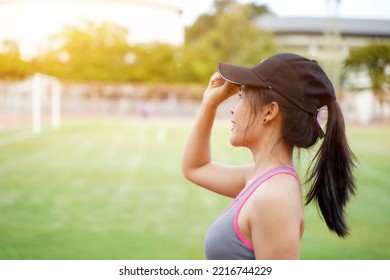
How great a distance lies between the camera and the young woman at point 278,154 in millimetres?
735

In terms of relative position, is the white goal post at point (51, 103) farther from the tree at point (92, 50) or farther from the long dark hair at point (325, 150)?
the long dark hair at point (325, 150)

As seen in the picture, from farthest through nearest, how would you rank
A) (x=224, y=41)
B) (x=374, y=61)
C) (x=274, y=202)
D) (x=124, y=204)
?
(x=224, y=41) → (x=374, y=61) → (x=124, y=204) → (x=274, y=202)

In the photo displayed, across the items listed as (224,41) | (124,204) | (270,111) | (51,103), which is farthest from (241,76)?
(51,103)

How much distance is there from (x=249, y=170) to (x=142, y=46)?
5758mm

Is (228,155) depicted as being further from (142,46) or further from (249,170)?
(249,170)

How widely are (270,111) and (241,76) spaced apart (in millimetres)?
68

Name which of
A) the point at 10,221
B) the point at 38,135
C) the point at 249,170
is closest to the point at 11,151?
the point at 38,135

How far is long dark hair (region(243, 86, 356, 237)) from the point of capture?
0.81 m

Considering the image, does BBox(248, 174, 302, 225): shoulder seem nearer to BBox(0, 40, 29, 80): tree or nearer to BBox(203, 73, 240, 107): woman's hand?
BBox(203, 73, 240, 107): woman's hand

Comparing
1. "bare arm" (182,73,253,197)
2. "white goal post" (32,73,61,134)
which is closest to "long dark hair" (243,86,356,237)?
"bare arm" (182,73,253,197)

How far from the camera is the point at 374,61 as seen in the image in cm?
475

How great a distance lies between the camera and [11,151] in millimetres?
6770

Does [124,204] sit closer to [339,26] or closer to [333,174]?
[339,26]
